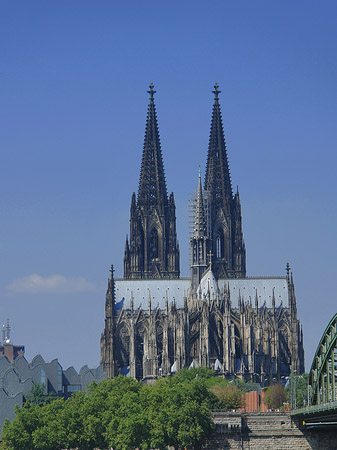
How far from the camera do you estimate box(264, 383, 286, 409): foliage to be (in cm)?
15775

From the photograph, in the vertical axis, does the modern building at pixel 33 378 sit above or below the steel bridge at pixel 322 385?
above

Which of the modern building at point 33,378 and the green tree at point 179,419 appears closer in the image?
the green tree at point 179,419

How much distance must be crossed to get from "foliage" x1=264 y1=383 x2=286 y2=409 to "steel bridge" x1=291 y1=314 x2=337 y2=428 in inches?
1460

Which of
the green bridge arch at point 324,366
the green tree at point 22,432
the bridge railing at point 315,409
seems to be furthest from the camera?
the green tree at point 22,432

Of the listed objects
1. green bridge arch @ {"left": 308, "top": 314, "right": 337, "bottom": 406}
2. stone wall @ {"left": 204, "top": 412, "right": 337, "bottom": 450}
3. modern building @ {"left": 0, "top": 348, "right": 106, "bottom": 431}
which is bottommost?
stone wall @ {"left": 204, "top": 412, "right": 337, "bottom": 450}

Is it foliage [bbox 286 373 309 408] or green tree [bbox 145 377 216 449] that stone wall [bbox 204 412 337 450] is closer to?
green tree [bbox 145 377 216 449]

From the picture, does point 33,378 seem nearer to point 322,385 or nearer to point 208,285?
point 208,285

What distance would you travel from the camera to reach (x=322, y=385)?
111m

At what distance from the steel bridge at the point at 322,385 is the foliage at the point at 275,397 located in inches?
1460

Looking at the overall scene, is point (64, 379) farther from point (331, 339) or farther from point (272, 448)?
point (331, 339)

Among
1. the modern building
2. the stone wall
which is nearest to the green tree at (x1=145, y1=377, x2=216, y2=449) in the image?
the stone wall

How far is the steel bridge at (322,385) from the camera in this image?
343 ft

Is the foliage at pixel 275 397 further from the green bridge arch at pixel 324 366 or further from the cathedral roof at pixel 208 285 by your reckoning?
the green bridge arch at pixel 324 366

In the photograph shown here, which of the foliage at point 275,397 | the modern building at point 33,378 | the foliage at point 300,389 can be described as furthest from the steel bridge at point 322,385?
the modern building at point 33,378
